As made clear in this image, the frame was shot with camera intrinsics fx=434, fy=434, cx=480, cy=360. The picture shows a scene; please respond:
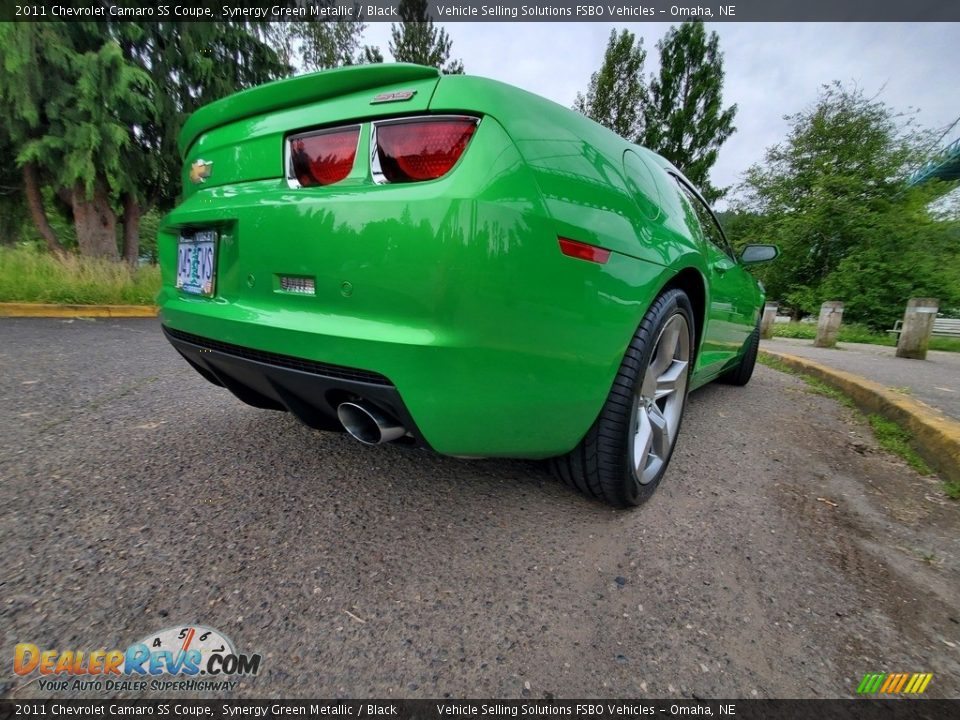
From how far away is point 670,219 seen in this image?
169 centimetres

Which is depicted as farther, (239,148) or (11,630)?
(239,148)

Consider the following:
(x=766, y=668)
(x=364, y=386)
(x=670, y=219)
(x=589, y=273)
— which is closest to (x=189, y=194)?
(x=364, y=386)

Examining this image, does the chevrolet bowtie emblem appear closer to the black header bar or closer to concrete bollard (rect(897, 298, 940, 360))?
the black header bar

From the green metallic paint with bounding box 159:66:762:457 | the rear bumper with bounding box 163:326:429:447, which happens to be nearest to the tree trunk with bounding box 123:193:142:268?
the rear bumper with bounding box 163:326:429:447

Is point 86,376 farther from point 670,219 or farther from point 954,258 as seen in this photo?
point 954,258

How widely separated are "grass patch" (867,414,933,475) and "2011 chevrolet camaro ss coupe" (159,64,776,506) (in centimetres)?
163

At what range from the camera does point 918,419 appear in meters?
2.37

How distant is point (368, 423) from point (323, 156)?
0.78 m

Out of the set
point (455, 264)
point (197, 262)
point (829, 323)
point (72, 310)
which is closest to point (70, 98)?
point (72, 310)

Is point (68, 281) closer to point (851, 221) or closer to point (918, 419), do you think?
point (918, 419)

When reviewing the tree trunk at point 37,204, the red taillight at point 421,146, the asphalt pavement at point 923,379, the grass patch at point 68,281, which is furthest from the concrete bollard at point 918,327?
the tree trunk at point 37,204

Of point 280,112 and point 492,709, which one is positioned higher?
point 280,112

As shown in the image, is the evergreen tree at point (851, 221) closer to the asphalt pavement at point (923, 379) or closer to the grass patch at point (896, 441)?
the asphalt pavement at point (923, 379)

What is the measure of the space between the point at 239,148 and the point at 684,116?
21539mm
